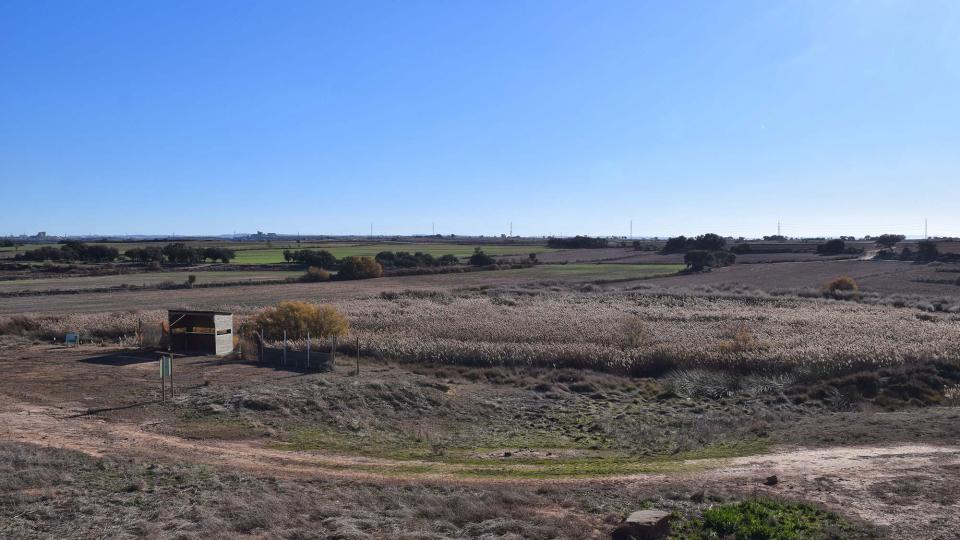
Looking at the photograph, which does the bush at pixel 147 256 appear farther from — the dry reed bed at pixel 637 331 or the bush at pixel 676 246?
the bush at pixel 676 246

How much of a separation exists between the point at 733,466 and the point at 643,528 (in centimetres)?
493

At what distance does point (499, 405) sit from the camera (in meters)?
21.9

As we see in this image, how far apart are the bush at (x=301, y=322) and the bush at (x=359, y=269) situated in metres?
43.7

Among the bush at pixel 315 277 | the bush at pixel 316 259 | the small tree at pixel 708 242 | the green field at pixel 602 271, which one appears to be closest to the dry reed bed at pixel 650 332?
the bush at pixel 315 277

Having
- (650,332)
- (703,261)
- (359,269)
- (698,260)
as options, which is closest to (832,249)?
(703,261)

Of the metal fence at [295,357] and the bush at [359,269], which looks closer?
the metal fence at [295,357]

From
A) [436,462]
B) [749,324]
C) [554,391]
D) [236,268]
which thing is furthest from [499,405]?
[236,268]

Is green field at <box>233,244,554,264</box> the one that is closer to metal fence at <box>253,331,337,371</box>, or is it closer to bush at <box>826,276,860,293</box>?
bush at <box>826,276,860,293</box>

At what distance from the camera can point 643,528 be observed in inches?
390

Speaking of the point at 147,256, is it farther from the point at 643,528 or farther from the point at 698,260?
the point at 643,528

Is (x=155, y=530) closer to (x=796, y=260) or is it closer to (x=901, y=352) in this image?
(x=901, y=352)

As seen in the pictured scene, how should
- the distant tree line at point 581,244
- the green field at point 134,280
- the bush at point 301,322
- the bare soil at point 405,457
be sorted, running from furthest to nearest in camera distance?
the distant tree line at point 581,244
the green field at point 134,280
the bush at point 301,322
the bare soil at point 405,457

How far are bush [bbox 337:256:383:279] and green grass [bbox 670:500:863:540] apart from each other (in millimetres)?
68615

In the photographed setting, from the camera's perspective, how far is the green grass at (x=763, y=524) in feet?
32.2
